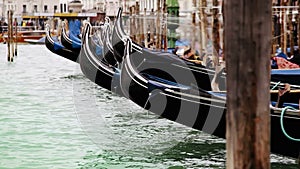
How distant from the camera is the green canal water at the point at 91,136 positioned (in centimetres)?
467

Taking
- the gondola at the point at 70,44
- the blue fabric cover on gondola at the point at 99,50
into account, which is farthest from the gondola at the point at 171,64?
the gondola at the point at 70,44

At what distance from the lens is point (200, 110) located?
4.49m

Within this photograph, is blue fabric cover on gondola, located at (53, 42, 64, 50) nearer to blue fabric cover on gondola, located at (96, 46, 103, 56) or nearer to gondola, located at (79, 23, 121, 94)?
blue fabric cover on gondola, located at (96, 46, 103, 56)

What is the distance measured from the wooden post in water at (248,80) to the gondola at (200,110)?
193 cm

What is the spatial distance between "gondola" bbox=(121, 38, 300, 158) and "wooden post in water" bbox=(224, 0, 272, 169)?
1927 millimetres

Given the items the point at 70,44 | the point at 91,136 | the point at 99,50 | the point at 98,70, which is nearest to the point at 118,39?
the point at 98,70

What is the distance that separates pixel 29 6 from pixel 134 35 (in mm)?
21882

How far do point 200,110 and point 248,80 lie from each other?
98.9 inches

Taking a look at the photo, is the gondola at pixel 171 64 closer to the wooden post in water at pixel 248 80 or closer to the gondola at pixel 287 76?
the gondola at pixel 287 76

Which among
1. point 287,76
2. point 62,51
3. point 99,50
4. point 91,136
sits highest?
point 287,76

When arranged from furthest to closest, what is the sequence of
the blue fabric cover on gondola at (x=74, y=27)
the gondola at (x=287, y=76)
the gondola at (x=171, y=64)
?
the blue fabric cover on gondola at (x=74, y=27) < the gondola at (x=171, y=64) < the gondola at (x=287, y=76)

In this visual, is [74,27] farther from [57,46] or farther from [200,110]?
[200,110]

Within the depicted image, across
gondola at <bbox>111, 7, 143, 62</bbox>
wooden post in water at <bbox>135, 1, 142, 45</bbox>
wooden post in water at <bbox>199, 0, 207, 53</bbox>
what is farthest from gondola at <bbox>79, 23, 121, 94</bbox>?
wooden post in water at <bbox>135, 1, 142, 45</bbox>

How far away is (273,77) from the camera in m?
5.58
